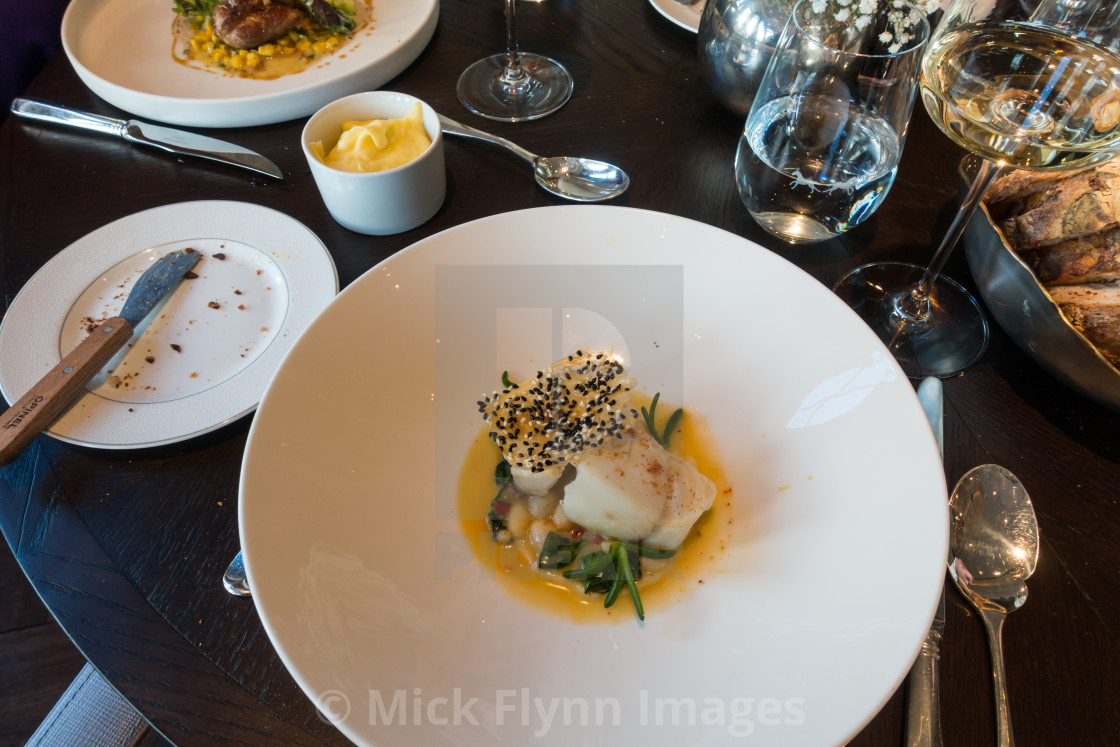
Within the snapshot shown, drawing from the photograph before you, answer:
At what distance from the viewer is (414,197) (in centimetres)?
99

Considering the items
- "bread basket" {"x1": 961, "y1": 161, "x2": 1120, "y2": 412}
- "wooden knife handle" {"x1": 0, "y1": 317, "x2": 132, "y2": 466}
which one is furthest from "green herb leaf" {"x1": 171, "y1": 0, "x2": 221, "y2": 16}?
"bread basket" {"x1": 961, "y1": 161, "x2": 1120, "y2": 412}

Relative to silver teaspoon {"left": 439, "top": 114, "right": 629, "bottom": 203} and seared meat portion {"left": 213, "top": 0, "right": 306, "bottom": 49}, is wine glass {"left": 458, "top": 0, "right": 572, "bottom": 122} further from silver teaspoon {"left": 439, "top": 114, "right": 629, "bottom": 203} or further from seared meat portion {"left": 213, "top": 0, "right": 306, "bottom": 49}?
seared meat portion {"left": 213, "top": 0, "right": 306, "bottom": 49}

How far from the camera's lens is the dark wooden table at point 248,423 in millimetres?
634

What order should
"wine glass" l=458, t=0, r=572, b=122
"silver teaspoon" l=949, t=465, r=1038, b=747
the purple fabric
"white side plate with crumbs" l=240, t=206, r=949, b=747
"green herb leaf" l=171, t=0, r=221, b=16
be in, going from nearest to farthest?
"white side plate with crumbs" l=240, t=206, r=949, b=747 → "silver teaspoon" l=949, t=465, r=1038, b=747 → "wine glass" l=458, t=0, r=572, b=122 → "green herb leaf" l=171, t=0, r=221, b=16 → the purple fabric

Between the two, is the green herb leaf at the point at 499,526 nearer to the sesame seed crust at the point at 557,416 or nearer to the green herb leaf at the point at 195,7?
the sesame seed crust at the point at 557,416

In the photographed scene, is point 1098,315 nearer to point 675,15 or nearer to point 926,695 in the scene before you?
point 926,695

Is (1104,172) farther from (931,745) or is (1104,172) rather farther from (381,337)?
(381,337)

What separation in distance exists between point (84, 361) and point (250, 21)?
0.83m

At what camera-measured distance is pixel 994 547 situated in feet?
2.30

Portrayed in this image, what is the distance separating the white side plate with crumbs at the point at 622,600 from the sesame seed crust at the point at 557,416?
10 centimetres

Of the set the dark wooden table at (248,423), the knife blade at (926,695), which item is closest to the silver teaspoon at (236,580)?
the dark wooden table at (248,423)

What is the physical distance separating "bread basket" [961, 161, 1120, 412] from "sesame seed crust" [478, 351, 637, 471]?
478mm

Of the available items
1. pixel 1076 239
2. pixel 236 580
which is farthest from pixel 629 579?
pixel 1076 239

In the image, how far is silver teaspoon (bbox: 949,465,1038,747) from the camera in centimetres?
66
